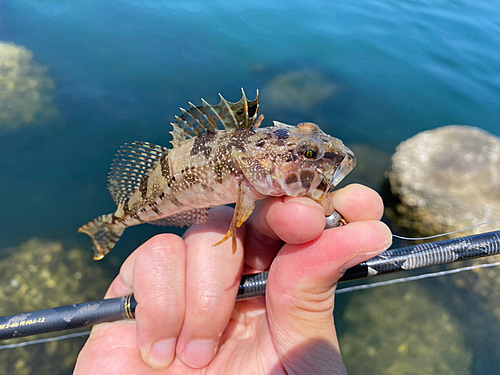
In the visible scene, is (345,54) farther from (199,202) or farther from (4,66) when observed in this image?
(4,66)

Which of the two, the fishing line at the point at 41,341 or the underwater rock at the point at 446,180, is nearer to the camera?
the fishing line at the point at 41,341

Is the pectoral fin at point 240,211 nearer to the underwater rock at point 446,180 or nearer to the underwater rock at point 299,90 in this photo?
the underwater rock at point 446,180

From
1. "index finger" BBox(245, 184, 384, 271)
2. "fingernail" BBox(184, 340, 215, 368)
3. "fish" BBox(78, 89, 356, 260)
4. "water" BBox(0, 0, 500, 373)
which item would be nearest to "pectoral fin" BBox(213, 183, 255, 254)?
"fish" BBox(78, 89, 356, 260)

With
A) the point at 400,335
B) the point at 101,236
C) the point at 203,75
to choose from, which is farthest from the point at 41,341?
the point at 203,75

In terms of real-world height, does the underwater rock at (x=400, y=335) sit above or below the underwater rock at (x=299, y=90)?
below

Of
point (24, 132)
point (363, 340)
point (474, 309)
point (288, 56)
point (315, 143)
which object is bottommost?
point (363, 340)

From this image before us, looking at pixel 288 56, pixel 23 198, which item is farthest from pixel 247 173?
pixel 288 56

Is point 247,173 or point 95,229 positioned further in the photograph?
point 95,229

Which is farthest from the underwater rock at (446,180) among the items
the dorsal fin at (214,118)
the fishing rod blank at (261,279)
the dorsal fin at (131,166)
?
the dorsal fin at (131,166)
